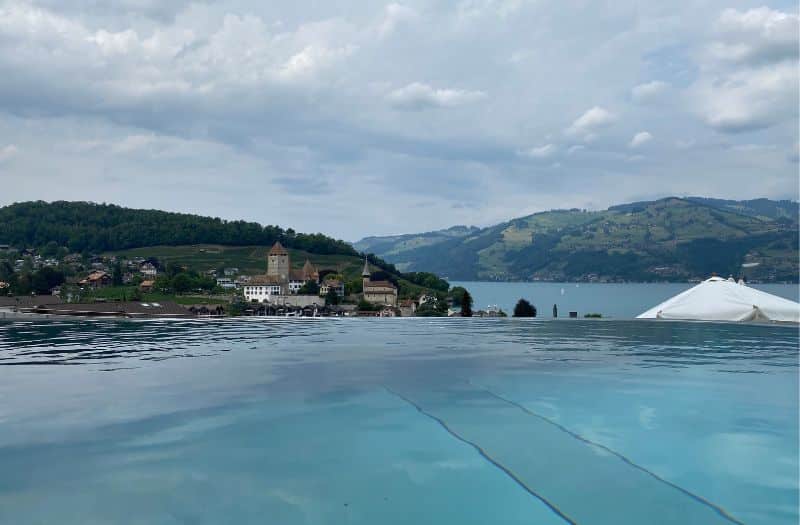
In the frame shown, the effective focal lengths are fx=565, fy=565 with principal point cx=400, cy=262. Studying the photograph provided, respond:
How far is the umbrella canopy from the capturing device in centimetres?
2806

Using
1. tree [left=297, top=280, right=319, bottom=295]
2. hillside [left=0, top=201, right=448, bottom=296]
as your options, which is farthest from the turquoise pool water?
hillside [left=0, top=201, right=448, bottom=296]

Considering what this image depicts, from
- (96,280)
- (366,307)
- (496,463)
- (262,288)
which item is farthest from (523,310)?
(96,280)

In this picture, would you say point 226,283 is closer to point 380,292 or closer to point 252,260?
point 252,260

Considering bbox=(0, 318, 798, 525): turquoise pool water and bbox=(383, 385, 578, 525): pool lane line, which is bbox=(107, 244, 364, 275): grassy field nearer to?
bbox=(0, 318, 798, 525): turquoise pool water

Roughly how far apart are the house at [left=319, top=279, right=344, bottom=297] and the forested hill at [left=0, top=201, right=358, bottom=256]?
3502cm

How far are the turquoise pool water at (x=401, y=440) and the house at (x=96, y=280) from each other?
6600 cm

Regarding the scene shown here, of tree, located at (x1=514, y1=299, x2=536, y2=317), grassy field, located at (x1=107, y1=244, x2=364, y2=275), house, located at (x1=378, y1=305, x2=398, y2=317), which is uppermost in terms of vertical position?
grassy field, located at (x1=107, y1=244, x2=364, y2=275)

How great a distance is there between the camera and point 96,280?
77.4 meters

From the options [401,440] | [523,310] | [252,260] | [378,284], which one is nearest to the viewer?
[401,440]

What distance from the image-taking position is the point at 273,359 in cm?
1734

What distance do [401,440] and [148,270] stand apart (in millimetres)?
91125

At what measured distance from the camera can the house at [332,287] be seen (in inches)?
3250

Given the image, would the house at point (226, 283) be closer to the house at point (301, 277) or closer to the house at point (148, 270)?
the house at point (301, 277)

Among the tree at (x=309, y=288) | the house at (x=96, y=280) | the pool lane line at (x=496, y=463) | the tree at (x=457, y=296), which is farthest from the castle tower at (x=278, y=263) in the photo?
the pool lane line at (x=496, y=463)
